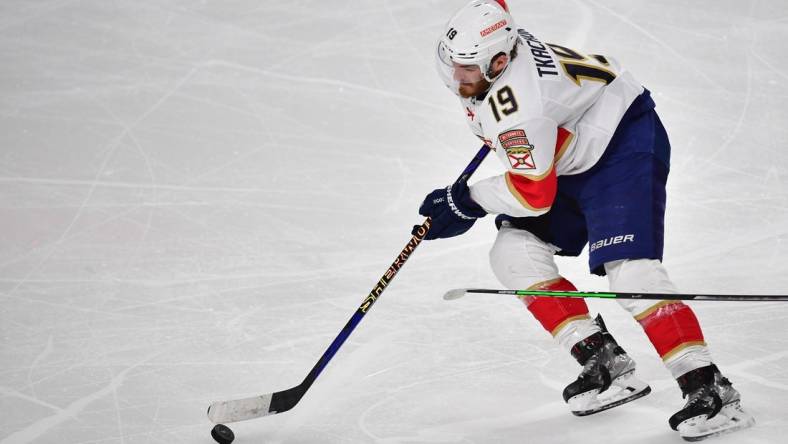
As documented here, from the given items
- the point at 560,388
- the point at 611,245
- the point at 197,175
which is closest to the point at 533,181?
the point at 611,245

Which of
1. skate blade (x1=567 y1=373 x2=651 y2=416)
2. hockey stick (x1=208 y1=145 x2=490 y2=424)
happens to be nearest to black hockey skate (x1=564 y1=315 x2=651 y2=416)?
skate blade (x1=567 y1=373 x2=651 y2=416)

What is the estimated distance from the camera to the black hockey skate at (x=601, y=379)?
2859mm

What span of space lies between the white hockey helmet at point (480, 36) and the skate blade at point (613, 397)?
95 centimetres

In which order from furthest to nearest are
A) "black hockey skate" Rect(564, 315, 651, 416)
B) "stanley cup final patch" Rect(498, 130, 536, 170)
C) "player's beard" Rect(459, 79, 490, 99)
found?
1. "black hockey skate" Rect(564, 315, 651, 416)
2. "player's beard" Rect(459, 79, 490, 99)
3. "stanley cup final patch" Rect(498, 130, 536, 170)

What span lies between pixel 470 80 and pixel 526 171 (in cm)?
30

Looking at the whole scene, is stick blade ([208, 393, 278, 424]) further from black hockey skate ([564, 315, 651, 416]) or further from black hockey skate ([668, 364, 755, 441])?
black hockey skate ([668, 364, 755, 441])

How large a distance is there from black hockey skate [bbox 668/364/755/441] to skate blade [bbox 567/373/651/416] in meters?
0.21

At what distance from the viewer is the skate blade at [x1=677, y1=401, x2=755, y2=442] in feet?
8.73

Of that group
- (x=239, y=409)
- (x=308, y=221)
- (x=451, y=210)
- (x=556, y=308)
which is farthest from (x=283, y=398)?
(x=308, y=221)

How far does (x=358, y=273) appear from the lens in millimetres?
3926

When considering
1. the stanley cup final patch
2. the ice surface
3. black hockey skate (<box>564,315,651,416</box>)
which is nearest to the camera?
the stanley cup final patch

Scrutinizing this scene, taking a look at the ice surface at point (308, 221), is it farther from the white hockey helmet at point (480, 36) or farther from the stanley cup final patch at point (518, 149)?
the white hockey helmet at point (480, 36)

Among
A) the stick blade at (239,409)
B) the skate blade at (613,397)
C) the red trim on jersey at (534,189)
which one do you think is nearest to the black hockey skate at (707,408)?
the skate blade at (613,397)

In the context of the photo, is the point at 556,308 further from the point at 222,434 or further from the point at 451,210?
the point at 222,434
